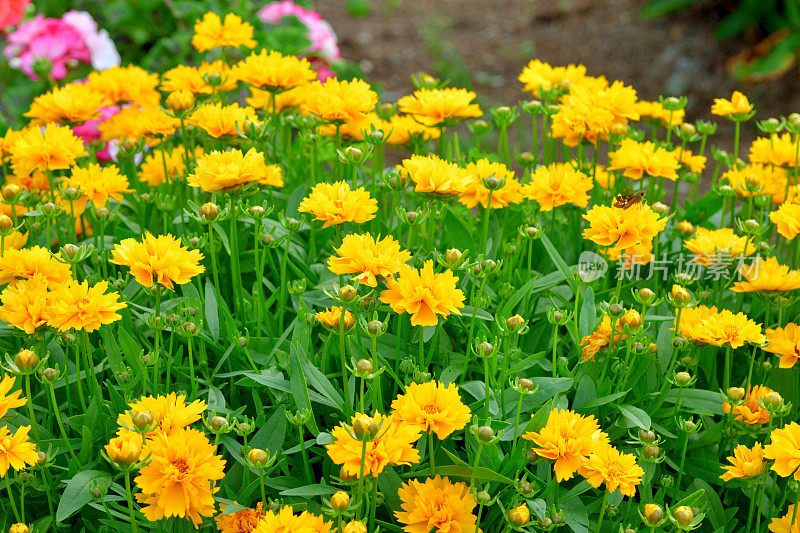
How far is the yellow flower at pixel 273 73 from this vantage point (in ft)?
5.44

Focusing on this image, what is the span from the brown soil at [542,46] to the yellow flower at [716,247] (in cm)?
283

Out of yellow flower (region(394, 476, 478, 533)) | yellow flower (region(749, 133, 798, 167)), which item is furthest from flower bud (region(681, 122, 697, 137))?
yellow flower (region(394, 476, 478, 533))

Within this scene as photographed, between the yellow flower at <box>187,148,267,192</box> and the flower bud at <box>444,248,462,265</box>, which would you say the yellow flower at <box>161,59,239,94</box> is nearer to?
the yellow flower at <box>187,148,267,192</box>

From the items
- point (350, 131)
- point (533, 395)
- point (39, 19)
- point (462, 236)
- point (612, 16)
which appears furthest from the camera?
point (612, 16)

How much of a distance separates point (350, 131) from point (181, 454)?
2.80 feet

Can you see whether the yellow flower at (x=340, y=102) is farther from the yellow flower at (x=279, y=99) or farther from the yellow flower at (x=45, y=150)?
the yellow flower at (x=45, y=150)

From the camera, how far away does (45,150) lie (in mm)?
1574

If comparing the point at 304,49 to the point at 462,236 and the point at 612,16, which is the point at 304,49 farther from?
the point at 612,16

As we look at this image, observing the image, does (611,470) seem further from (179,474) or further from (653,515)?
(179,474)

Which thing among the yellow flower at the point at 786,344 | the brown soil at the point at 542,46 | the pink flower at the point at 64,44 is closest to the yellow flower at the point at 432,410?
the yellow flower at the point at 786,344

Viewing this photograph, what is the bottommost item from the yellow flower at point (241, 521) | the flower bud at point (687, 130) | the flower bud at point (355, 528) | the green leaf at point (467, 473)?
the yellow flower at point (241, 521)

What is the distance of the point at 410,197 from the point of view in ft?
6.08

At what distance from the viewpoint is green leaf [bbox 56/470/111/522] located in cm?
114

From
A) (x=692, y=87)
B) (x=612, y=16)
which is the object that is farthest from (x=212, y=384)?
(x=612, y=16)
